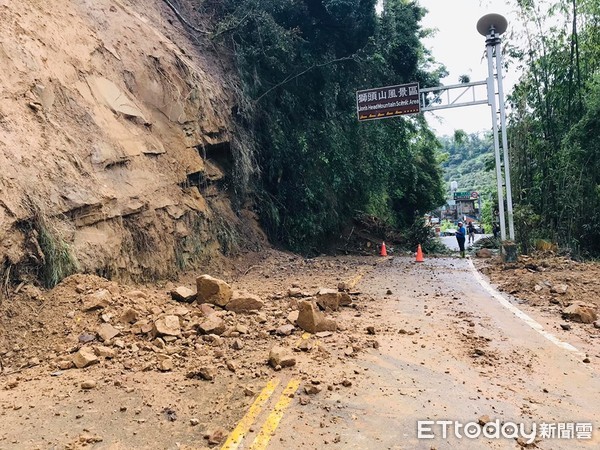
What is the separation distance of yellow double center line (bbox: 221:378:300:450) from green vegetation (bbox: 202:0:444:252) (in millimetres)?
10328

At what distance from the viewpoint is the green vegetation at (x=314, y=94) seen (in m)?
14.3

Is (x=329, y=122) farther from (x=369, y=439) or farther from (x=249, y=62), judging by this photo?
(x=369, y=439)

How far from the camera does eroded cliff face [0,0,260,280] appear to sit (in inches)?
246

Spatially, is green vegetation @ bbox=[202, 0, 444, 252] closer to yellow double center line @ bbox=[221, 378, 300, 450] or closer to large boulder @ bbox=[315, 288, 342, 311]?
large boulder @ bbox=[315, 288, 342, 311]

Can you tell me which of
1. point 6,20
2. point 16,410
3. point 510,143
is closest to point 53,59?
point 6,20

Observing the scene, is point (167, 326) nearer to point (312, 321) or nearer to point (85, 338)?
point (85, 338)

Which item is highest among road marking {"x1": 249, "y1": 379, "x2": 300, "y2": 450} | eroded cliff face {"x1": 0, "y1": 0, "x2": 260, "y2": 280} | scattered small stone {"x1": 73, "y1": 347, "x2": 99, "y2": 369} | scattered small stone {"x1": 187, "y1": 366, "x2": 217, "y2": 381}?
eroded cliff face {"x1": 0, "y1": 0, "x2": 260, "y2": 280}

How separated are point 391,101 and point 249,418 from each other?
13.4 m

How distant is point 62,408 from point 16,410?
0.36 meters

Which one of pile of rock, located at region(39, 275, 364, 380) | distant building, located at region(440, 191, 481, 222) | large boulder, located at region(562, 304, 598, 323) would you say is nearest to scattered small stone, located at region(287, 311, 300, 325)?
pile of rock, located at region(39, 275, 364, 380)

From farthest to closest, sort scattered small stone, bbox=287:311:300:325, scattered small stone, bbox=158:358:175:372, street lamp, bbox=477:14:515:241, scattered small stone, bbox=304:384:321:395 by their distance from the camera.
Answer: street lamp, bbox=477:14:515:241 < scattered small stone, bbox=287:311:300:325 < scattered small stone, bbox=158:358:175:372 < scattered small stone, bbox=304:384:321:395

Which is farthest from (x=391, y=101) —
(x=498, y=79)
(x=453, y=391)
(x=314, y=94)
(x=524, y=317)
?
(x=453, y=391)

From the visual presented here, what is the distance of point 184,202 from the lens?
31.8ft

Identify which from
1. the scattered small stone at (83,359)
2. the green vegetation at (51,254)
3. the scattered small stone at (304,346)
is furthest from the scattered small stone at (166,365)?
the green vegetation at (51,254)
